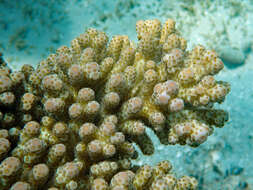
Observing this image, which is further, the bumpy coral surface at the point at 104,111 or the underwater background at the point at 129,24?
the underwater background at the point at 129,24

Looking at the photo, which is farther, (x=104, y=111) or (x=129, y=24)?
(x=129, y=24)

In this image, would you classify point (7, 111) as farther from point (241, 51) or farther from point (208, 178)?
point (241, 51)

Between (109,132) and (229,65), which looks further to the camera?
(229,65)

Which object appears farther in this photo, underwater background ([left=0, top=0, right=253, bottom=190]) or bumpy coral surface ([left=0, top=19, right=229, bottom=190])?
underwater background ([left=0, top=0, right=253, bottom=190])

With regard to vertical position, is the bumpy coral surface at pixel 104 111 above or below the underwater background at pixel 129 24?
below

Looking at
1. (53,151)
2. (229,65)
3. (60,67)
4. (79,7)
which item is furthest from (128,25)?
(53,151)

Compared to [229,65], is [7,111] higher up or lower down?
lower down

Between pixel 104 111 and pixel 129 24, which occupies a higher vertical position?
pixel 129 24

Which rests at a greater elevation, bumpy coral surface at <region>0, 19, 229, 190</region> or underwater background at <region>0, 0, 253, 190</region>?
underwater background at <region>0, 0, 253, 190</region>
